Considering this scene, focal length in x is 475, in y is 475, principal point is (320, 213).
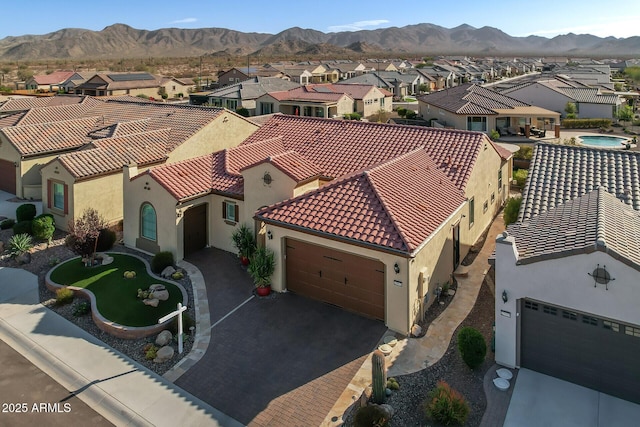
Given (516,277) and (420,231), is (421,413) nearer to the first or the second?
(516,277)

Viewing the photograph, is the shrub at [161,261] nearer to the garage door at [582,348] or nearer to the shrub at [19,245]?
the shrub at [19,245]

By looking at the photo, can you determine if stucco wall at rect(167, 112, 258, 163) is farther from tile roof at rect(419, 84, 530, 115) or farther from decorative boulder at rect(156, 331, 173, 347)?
tile roof at rect(419, 84, 530, 115)

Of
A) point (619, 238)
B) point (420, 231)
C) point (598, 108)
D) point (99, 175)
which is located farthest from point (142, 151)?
point (598, 108)

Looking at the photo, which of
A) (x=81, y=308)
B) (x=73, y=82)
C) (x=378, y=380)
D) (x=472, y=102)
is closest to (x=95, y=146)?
(x=81, y=308)

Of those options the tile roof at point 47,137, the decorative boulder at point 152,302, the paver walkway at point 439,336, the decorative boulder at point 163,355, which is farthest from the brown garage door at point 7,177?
the paver walkway at point 439,336

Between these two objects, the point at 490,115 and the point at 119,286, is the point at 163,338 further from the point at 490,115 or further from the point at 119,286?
the point at 490,115
